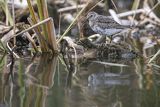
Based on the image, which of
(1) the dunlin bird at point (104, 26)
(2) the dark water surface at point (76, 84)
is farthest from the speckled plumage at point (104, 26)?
(2) the dark water surface at point (76, 84)

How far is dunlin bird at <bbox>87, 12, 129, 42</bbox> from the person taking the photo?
20.7 feet

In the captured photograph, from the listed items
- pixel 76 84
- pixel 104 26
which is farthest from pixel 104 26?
pixel 76 84

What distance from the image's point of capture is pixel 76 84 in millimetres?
4527

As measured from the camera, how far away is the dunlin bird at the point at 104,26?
6.30m

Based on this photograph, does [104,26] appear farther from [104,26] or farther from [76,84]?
[76,84]

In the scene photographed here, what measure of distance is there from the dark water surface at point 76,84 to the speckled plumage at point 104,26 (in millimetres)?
616

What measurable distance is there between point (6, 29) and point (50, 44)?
34.8 inches

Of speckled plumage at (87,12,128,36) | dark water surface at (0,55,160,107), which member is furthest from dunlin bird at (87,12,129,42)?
dark water surface at (0,55,160,107)

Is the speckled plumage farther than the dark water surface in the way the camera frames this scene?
Yes

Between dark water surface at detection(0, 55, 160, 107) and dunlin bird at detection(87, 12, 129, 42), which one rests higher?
dunlin bird at detection(87, 12, 129, 42)

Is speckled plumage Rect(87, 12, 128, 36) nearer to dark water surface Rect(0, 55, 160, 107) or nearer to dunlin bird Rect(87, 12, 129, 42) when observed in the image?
dunlin bird Rect(87, 12, 129, 42)

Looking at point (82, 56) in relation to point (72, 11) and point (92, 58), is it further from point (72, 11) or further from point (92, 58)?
point (72, 11)

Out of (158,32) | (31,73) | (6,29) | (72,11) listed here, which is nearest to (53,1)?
(72,11)

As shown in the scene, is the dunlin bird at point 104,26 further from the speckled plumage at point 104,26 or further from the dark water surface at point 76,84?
the dark water surface at point 76,84
